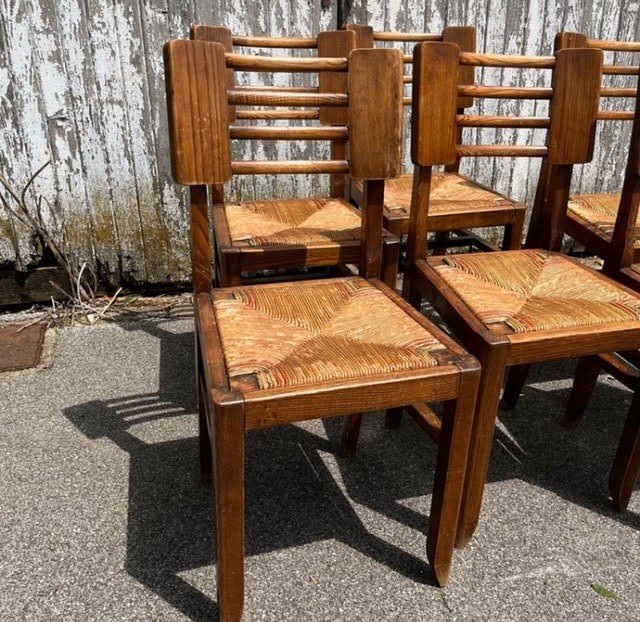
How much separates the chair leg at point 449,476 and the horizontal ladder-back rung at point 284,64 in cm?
77

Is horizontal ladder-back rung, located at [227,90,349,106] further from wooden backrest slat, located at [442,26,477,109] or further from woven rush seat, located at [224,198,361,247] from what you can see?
wooden backrest slat, located at [442,26,477,109]

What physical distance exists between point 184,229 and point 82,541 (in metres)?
1.66

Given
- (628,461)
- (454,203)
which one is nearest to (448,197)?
(454,203)

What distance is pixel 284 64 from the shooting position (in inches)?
57.6

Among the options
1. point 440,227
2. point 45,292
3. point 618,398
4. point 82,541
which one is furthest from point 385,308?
point 45,292

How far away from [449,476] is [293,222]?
1.01 metres

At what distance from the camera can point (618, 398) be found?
7.20 feet

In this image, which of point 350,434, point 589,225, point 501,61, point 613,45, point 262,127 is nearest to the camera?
point 262,127

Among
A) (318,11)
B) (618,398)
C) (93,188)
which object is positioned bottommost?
(618,398)

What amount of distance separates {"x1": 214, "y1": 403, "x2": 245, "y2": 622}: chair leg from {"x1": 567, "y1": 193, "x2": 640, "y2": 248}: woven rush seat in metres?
1.31

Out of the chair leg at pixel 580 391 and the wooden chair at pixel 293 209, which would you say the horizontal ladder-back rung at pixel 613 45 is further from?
the chair leg at pixel 580 391

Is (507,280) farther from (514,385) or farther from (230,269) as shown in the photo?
(230,269)

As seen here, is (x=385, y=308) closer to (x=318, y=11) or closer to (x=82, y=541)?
(x=82, y=541)

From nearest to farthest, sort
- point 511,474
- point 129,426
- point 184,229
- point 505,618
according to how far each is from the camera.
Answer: point 505,618 < point 511,474 < point 129,426 < point 184,229
